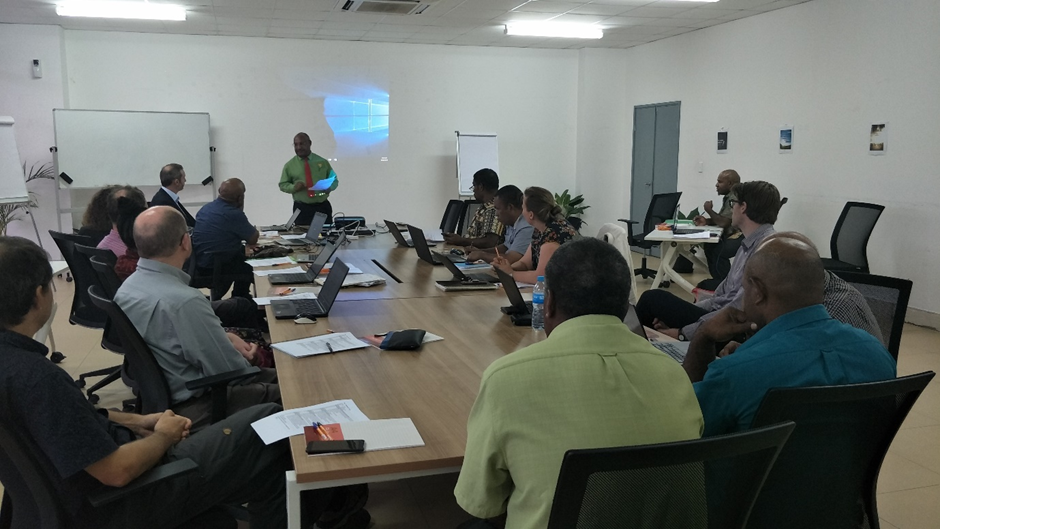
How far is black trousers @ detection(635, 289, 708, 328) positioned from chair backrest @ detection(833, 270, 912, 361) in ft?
3.90

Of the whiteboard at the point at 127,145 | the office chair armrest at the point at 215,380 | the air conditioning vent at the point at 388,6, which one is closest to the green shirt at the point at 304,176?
the whiteboard at the point at 127,145

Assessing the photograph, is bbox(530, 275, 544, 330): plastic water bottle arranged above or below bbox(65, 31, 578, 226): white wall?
below

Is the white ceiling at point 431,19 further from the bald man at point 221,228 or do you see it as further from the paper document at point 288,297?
the paper document at point 288,297

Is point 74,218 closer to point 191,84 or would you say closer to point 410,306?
point 191,84

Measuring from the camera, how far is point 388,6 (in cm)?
778

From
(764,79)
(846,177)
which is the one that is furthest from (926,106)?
(764,79)

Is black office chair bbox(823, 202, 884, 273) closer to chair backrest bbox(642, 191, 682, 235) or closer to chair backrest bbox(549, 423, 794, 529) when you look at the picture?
chair backrest bbox(642, 191, 682, 235)

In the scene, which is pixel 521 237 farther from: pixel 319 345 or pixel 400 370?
pixel 400 370

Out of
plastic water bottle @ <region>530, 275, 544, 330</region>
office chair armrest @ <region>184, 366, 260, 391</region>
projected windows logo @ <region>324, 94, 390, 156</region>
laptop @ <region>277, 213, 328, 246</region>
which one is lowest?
office chair armrest @ <region>184, 366, 260, 391</region>

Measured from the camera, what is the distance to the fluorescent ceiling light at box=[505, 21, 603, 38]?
356 inches

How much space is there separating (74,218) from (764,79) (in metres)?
8.11

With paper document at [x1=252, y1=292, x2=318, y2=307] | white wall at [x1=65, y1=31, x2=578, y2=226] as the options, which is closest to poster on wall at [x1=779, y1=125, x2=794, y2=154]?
white wall at [x1=65, y1=31, x2=578, y2=226]

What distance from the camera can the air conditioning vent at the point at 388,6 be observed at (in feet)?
24.8

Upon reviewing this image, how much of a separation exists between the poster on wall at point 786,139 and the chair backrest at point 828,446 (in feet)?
21.0
